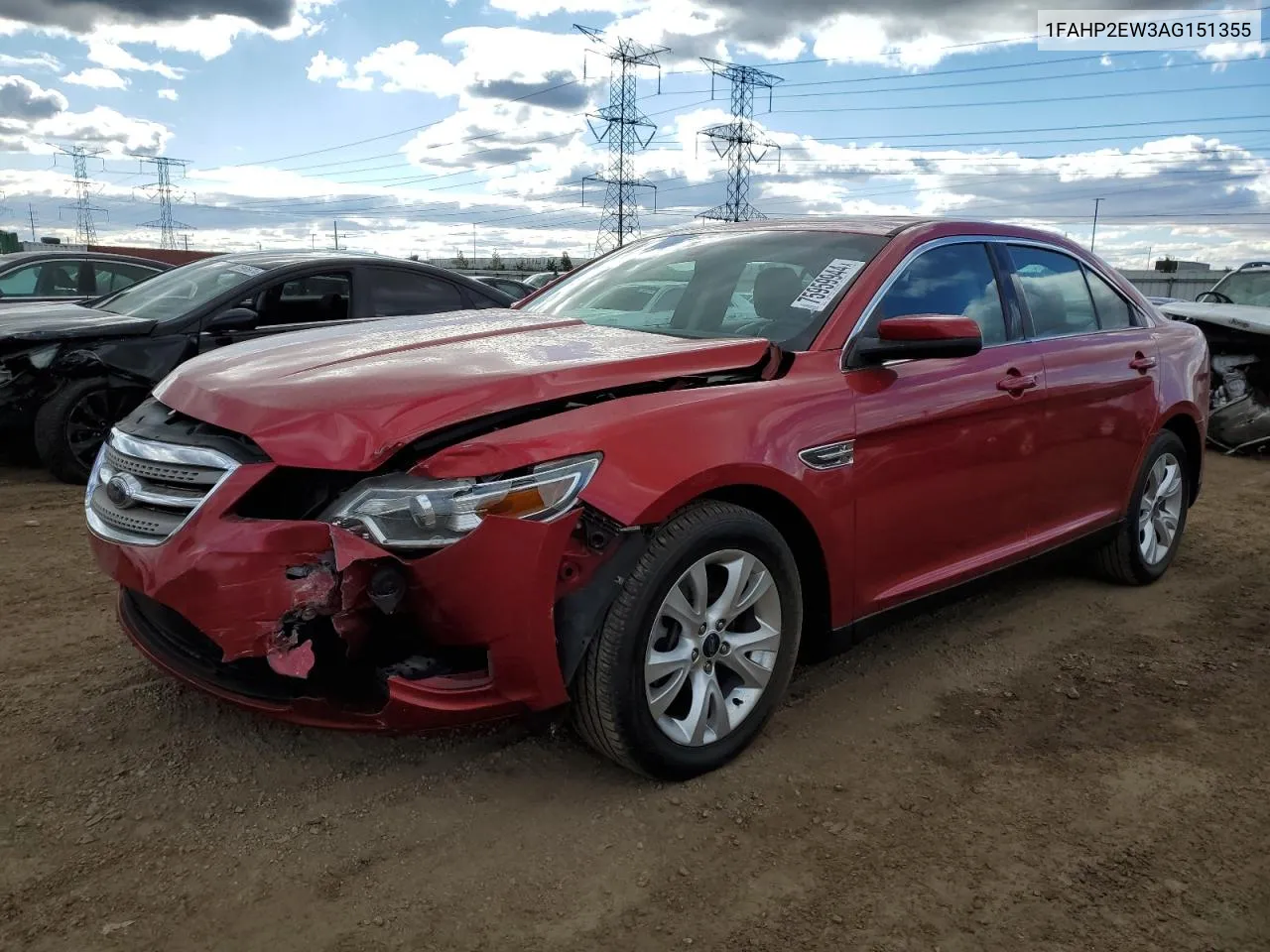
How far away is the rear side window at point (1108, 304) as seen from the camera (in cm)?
451

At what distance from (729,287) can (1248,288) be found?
1069 centimetres

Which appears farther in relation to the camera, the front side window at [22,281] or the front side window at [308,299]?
the front side window at [22,281]

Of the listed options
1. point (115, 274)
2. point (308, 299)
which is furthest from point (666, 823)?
point (115, 274)

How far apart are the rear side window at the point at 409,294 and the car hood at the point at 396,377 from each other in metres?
3.55

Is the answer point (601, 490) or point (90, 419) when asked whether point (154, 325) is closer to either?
point (90, 419)

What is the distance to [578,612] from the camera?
2.50 metres

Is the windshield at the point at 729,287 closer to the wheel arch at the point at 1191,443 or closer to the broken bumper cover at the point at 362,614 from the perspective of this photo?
the broken bumper cover at the point at 362,614

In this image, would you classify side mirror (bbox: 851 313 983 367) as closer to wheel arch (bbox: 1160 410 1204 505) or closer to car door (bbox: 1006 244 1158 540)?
car door (bbox: 1006 244 1158 540)

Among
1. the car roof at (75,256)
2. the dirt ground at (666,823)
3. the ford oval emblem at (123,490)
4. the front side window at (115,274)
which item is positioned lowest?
the dirt ground at (666,823)

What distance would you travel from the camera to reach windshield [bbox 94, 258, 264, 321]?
6637mm

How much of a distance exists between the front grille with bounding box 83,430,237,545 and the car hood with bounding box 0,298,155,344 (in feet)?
13.0

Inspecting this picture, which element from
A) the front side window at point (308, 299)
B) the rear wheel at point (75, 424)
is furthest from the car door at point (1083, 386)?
the rear wheel at point (75, 424)

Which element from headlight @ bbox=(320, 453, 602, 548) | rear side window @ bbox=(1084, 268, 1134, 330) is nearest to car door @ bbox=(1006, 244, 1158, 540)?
rear side window @ bbox=(1084, 268, 1134, 330)

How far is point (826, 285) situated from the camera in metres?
3.41
